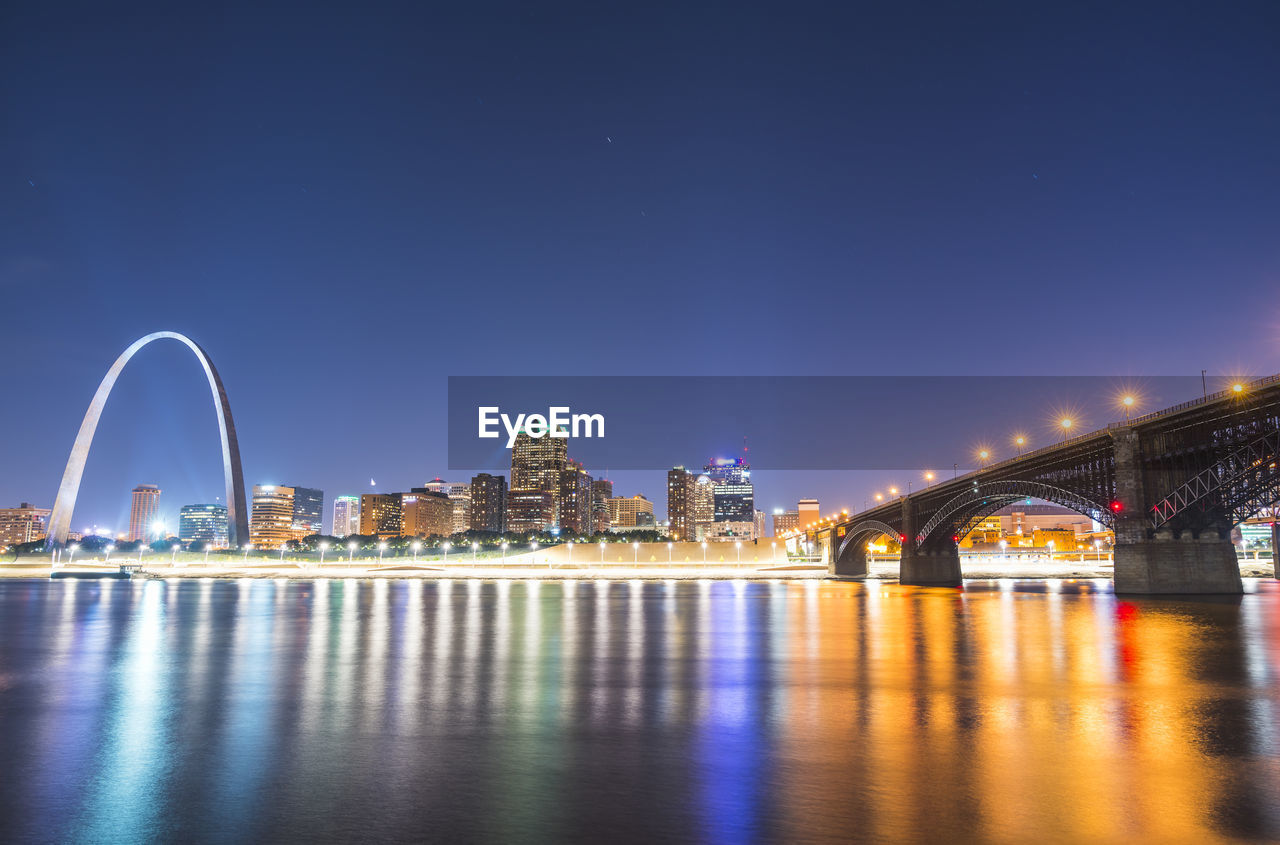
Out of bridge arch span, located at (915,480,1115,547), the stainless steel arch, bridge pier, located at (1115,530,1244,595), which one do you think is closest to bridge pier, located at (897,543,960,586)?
bridge arch span, located at (915,480,1115,547)

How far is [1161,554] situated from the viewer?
77438 millimetres

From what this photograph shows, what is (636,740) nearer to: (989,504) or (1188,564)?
(1188,564)

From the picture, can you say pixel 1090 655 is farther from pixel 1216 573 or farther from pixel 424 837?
pixel 1216 573

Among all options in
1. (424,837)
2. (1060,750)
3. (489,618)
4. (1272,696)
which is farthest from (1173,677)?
(489,618)

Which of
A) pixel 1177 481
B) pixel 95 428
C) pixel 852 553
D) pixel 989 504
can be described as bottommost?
pixel 852 553

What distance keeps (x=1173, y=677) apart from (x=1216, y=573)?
63.8 meters

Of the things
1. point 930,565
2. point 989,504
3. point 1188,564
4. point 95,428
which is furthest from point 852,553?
point 95,428

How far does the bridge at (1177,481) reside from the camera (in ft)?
226

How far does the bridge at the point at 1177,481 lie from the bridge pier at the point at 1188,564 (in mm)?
93

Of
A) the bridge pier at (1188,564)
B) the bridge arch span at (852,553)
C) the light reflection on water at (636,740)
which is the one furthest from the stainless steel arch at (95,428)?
the bridge pier at (1188,564)

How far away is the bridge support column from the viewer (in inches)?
3024

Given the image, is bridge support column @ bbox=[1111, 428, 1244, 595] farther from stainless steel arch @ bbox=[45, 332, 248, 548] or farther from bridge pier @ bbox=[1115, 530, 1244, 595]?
stainless steel arch @ bbox=[45, 332, 248, 548]

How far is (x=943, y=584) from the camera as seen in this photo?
128m

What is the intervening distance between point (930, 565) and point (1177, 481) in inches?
2210
